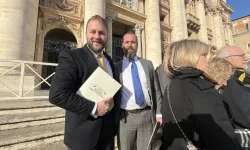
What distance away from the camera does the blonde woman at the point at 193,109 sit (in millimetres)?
984

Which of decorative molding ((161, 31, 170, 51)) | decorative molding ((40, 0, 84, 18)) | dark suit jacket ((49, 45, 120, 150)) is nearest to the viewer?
dark suit jacket ((49, 45, 120, 150))

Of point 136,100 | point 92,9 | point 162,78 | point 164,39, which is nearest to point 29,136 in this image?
point 136,100

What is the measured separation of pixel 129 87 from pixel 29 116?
8.24 ft

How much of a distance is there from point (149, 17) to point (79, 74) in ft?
40.0

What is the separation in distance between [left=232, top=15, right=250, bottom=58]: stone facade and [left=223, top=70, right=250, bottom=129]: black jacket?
37149 millimetres

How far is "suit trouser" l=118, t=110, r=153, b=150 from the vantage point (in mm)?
2121

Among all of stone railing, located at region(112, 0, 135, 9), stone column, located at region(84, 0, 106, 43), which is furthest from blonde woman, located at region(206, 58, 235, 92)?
stone railing, located at region(112, 0, 135, 9)

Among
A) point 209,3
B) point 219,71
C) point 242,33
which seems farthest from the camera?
point 242,33

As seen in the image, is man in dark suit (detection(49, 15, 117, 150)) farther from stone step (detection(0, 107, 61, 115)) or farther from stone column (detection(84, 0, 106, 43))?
stone column (detection(84, 0, 106, 43))

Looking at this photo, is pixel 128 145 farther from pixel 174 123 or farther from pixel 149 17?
pixel 149 17

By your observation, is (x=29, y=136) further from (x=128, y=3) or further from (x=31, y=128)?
(x=128, y=3)

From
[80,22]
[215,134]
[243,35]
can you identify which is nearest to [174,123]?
[215,134]

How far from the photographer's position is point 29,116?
348 cm

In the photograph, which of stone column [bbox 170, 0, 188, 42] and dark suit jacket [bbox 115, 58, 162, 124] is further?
stone column [bbox 170, 0, 188, 42]
